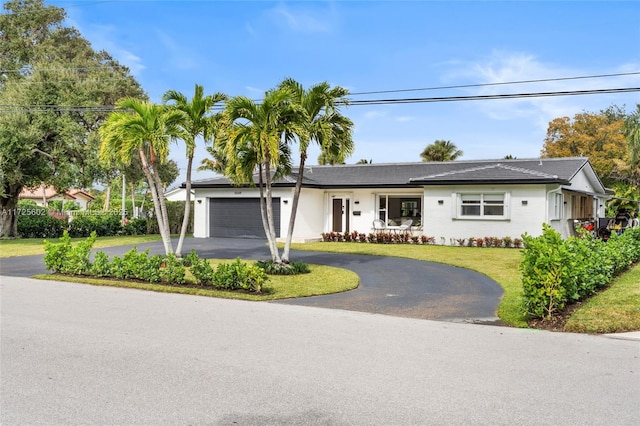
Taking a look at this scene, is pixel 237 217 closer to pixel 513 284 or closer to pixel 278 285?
pixel 278 285

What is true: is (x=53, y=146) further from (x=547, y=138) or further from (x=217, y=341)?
(x=547, y=138)

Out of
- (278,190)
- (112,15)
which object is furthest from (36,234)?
(112,15)

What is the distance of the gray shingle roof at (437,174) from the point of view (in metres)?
21.3

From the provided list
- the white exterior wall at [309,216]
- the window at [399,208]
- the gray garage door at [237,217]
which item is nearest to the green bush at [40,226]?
the gray garage door at [237,217]

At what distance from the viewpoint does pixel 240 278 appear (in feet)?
35.5

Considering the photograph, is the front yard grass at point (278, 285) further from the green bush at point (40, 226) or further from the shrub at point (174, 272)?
the green bush at point (40, 226)

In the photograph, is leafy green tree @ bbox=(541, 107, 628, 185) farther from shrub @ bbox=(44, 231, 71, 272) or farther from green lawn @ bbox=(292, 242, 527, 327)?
shrub @ bbox=(44, 231, 71, 272)

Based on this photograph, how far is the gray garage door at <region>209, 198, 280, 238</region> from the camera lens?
2539cm

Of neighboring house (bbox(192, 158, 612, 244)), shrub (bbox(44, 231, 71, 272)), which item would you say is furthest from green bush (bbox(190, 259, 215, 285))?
neighboring house (bbox(192, 158, 612, 244))

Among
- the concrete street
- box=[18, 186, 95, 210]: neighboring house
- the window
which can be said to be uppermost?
box=[18, 186, 95, 210]: neighboring house

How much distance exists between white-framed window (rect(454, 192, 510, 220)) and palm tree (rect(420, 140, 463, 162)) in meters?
19.1

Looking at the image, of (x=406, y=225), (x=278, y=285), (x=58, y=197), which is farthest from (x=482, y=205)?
(x=58, y=197)

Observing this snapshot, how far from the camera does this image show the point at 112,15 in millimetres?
16234

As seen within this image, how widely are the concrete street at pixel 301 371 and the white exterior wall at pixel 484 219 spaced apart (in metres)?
14.3
